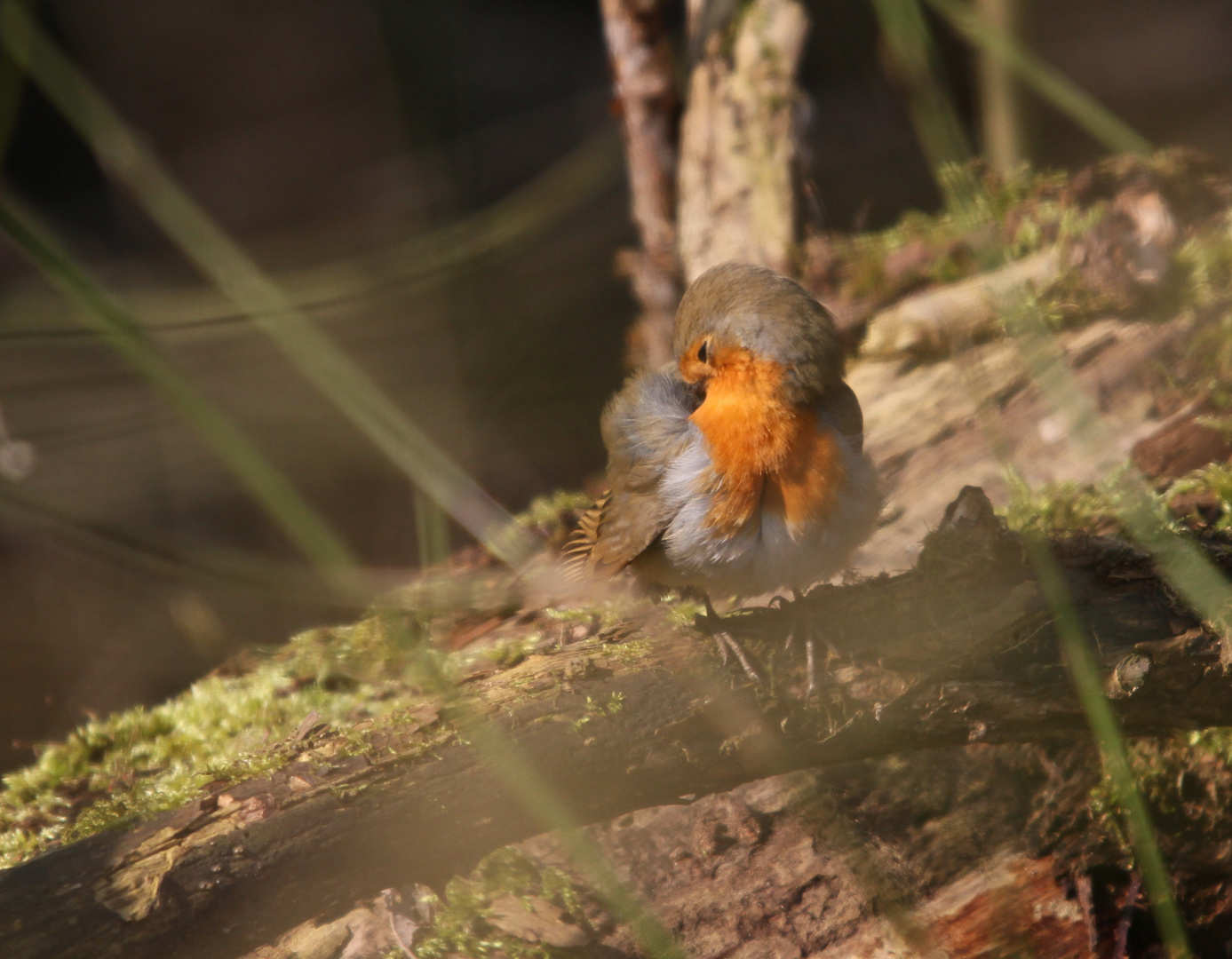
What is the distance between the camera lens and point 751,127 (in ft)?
15.3

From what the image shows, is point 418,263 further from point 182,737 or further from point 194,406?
point 182,737

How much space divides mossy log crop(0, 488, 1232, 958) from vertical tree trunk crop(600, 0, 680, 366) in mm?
2683

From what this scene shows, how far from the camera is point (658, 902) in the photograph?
6.93ft

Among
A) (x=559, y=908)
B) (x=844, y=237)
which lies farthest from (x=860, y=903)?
(x=844, y=237)

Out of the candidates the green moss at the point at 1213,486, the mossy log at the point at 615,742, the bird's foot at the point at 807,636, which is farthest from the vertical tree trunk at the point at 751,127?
the mossy log at the point at 615,742

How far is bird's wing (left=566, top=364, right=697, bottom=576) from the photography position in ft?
8.04

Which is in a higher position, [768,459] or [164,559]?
[768,459]

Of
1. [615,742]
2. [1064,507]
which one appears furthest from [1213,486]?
[615,742]

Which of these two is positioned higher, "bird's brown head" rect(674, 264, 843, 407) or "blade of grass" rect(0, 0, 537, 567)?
"bird's brown head" rect(674, 264, 843, 407)

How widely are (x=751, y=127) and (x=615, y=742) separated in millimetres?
3583

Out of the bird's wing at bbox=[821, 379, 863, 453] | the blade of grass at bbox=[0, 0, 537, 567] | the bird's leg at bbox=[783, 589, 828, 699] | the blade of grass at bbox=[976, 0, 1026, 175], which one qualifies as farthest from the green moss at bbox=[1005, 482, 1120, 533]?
the blade of grass at bbox=[976, 0, 1026, 175]

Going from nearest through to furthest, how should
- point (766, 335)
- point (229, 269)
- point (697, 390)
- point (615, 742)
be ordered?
1. point (229, 269)
2. point (615, 742)
3. point (766, 335)
4. point (697, 390)

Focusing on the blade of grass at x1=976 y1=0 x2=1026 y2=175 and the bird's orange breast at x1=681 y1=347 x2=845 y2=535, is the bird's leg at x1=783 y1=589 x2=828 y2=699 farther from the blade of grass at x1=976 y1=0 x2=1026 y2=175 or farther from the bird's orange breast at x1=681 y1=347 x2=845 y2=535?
the blade of grass at x1=976 y1=0 x2=1026 y2=175

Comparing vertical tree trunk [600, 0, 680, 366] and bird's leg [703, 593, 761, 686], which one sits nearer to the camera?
bird's leg [703, 593, 761, 686]
